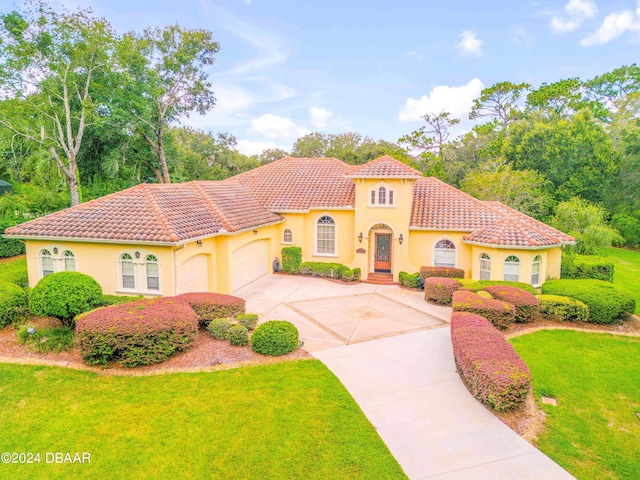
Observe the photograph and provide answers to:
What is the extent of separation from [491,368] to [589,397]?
2713mm

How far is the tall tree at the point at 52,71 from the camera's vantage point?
22.3m

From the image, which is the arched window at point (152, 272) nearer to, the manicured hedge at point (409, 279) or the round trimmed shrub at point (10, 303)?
the round trimmed shrub at point (10, 303)

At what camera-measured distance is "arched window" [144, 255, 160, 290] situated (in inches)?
549

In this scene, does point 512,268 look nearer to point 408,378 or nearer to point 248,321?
point 408,378

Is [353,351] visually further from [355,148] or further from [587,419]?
[355,148]

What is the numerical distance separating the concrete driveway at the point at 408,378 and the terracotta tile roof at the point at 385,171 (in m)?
5.92

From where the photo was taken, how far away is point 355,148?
5178cm

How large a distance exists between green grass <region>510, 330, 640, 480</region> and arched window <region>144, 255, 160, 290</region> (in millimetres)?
12301

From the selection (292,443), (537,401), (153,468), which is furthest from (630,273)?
(153,468)

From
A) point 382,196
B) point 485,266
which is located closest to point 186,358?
point 382,196

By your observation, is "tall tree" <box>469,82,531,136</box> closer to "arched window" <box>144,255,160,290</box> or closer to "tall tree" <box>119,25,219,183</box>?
"tall tree" <box>119,25,219,183</box>

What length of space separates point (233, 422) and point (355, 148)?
156 ft

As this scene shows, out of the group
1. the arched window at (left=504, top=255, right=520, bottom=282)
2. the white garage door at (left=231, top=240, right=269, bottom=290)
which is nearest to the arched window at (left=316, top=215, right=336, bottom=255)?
the white garage door at (left=231, top=240, right=269, bottom=290)

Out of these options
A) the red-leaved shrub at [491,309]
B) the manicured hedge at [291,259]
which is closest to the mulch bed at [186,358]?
the red-leaved shrub at [491,309]
